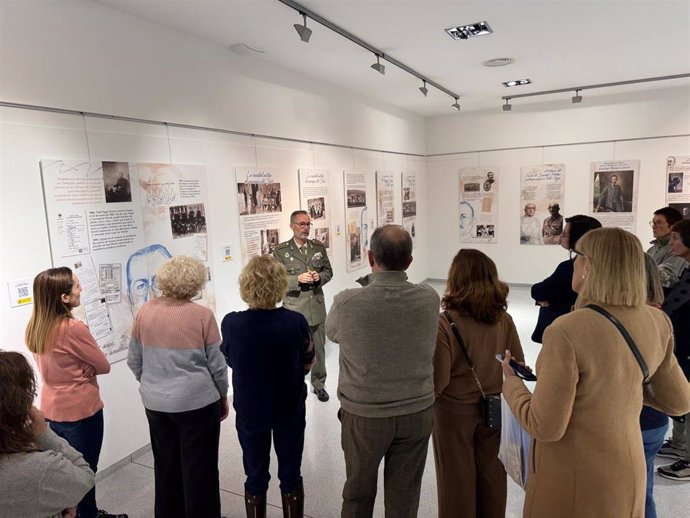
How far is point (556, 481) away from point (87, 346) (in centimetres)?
208

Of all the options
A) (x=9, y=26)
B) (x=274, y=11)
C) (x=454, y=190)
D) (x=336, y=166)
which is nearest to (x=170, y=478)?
(x=9, y=26)

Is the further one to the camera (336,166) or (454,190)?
(454,190)

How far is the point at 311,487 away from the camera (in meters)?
2.93

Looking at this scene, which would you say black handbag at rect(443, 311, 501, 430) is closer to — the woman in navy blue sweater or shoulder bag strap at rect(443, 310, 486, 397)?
shoulder bag strap at rect(443, 310, 486, 397)

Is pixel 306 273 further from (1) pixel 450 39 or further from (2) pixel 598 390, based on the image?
(2) pixel 598 390

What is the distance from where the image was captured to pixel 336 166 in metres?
5.84

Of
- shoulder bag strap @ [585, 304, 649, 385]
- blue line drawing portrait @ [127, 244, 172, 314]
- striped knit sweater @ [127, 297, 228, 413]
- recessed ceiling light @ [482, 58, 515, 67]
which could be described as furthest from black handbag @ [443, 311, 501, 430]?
recessed ceiling light @ [482, 58, 515, 67]

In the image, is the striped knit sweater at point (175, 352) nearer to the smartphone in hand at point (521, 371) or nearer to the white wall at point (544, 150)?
the smartphone in hand at point (521, 371)

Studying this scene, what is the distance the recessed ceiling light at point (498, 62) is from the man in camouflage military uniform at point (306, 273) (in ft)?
8.81

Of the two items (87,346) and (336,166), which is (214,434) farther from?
(336,166)

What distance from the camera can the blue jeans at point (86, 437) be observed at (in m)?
2.26

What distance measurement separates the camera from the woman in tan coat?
136 centimetres

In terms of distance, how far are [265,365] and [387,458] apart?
66cm

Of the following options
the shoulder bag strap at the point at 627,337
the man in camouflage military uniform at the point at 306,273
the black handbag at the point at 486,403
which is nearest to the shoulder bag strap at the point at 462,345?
the black handbag at the point at 486,403
